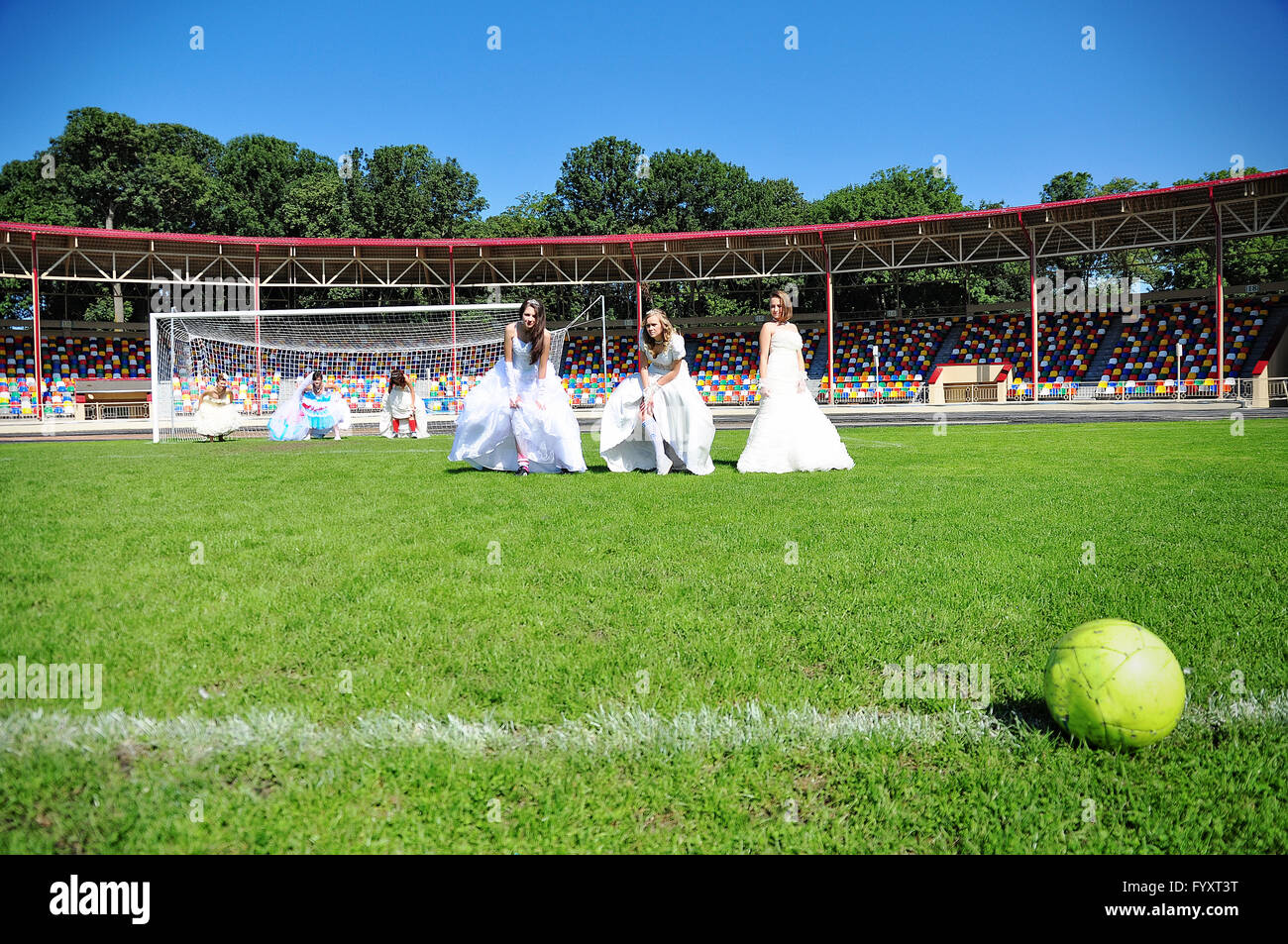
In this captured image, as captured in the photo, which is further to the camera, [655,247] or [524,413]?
[655,247]

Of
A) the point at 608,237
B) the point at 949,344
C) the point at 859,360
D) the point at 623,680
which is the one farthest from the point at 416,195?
the point at 623,680

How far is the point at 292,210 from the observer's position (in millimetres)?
51688

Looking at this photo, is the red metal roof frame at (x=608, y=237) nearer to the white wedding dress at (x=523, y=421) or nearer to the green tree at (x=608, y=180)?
the white wedding dress at (x=523, y=421)

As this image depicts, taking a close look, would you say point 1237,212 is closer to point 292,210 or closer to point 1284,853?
point 1284,853

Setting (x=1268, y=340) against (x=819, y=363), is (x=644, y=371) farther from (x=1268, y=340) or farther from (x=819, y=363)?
(x=1268, y=340)

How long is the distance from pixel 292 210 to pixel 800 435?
166ft

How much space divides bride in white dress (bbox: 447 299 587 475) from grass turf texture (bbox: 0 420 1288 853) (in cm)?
403

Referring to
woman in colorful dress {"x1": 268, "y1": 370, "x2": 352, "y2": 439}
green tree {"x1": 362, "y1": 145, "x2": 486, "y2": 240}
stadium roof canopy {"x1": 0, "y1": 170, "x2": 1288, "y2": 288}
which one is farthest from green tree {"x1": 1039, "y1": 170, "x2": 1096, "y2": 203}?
woman in colorful dress {"x1": 268, "y1": 370, "x2": 352, "y2": 439}

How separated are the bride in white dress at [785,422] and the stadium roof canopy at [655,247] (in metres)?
26.6

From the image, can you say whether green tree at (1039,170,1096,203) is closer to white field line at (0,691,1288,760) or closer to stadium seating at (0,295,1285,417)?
stadium seating at (0,295,1285,417)

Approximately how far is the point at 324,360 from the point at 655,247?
16.2 m

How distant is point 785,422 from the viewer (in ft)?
33.7

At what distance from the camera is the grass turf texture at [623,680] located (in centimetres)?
204
